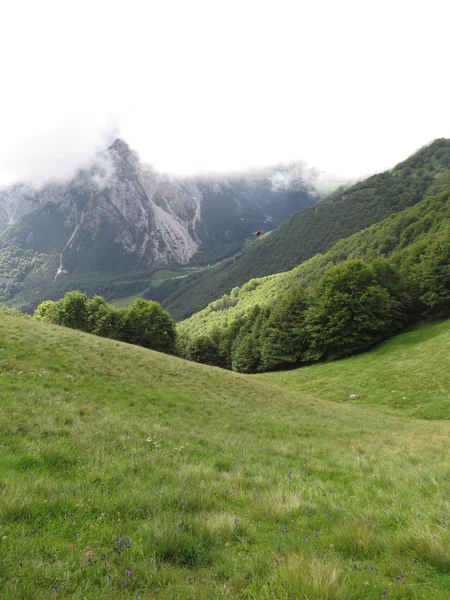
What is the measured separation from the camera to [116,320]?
271 feet

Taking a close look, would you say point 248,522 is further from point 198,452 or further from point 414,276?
point 414,276

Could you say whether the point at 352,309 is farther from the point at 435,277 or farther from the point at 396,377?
the point at 396,377

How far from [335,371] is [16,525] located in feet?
175

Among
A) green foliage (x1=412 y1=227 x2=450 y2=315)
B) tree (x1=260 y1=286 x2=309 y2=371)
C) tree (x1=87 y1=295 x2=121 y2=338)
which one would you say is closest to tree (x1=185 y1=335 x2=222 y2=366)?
tree (x1=87 y1=295 x2=121 y2=338)

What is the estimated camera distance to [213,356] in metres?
111

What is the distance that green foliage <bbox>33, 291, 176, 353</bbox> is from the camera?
80.8m

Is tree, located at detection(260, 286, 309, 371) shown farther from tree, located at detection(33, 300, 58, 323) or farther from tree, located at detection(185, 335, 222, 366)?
tree, located at detection(33, 300, 58, 323)

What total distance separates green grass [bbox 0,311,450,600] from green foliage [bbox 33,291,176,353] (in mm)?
68421

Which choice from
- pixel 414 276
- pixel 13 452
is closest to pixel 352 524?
pixel 13 452

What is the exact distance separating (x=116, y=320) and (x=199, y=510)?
81709mm

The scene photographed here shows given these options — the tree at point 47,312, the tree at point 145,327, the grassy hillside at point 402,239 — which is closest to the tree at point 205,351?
the grassy hillside at point 402,239

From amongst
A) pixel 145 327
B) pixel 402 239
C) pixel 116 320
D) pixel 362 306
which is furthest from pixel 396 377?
pixel 402 239

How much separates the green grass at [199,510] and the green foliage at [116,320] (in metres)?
68.4

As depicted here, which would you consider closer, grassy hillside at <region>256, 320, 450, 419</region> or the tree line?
grassy hillside at <region>256, 320, 450, 419</region>
